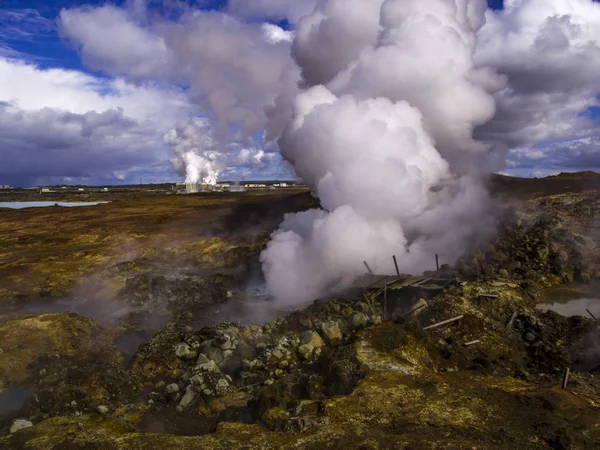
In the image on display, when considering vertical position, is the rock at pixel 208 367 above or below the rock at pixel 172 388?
above

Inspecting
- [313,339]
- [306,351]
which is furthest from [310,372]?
[313,339]

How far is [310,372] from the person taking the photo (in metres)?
9.41

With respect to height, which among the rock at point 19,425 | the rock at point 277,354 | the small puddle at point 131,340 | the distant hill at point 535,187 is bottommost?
the small puddle at point 131,340

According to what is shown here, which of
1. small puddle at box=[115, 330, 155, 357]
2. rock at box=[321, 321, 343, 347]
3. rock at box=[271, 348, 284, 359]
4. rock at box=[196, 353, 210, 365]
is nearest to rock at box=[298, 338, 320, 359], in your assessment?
rock at box=[271, 348, 284, 359]

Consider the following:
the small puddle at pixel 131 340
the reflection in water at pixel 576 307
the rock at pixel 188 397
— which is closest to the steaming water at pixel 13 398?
the small puddle at pixel 131 340

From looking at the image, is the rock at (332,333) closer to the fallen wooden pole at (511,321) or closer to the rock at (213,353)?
the rock at (213,353)

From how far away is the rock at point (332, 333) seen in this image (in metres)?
10.6

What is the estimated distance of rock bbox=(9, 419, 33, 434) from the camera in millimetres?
7148

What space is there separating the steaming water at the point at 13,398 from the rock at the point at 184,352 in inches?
128

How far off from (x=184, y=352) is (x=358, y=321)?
4772 mm

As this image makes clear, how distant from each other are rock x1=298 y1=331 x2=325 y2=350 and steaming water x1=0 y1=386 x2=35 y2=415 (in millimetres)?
6418

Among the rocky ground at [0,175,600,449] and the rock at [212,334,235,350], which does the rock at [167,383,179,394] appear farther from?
the rock at [212,334,235,350]

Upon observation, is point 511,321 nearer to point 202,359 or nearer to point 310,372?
point 310,372

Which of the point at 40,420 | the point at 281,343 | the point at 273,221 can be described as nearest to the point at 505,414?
the point at 281,343
